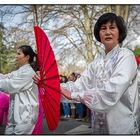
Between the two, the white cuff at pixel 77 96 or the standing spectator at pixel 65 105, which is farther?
the standing spectator at pixel 65 105

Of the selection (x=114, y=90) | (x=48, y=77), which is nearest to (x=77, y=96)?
(x=114, y=90)

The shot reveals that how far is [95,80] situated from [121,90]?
0.36m

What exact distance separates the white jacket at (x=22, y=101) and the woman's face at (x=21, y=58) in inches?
1.6

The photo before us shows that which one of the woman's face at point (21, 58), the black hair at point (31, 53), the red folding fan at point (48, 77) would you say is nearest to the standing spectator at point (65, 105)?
the red folding fan at point (48, 77)

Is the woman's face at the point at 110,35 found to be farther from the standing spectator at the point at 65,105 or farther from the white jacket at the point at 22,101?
the white jacket at the point at 22,101

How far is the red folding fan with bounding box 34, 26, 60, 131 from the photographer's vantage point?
3.58 m

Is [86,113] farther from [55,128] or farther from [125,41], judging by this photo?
[125,41]

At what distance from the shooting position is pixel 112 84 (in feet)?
10.2

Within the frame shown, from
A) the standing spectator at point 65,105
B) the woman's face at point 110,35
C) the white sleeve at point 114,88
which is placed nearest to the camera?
the white sleeve at point 114,88

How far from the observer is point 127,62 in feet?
10.5

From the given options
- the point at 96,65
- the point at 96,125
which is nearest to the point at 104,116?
the point at 96,125

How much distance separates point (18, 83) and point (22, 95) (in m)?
0.13

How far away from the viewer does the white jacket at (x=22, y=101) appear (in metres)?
3.78
